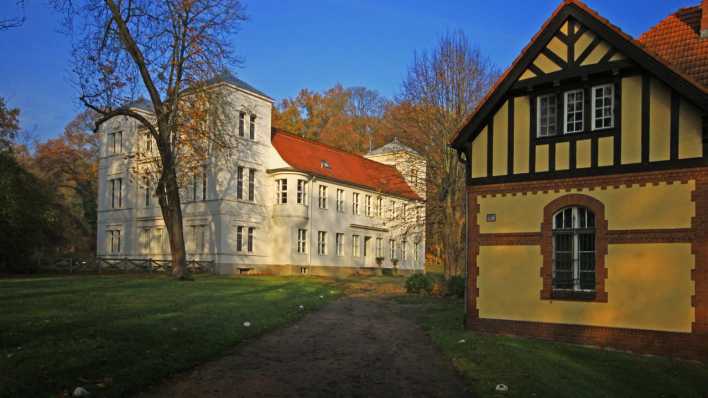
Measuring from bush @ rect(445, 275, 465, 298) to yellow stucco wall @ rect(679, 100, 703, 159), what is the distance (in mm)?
12503

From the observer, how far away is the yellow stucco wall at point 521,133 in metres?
14.6

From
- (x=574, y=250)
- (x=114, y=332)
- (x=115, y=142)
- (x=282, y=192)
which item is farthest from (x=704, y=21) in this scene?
(x=115, y=142)

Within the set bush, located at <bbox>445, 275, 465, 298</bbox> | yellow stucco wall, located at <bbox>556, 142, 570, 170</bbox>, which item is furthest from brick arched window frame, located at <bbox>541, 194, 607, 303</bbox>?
bush, located at <bbox>445, 275, 465, 298</bbox>

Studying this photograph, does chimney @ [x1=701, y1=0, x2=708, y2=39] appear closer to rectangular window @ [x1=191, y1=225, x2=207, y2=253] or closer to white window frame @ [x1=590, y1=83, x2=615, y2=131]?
white window frame @ [x1=590, y1=83, x2=615, y2=131]

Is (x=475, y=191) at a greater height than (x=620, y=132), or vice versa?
(x=620, y=132)

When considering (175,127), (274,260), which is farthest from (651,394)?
(274,260)

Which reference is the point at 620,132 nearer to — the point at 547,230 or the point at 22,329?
the point at 547,230

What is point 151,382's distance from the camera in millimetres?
8586

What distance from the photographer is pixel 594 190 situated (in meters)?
13.5

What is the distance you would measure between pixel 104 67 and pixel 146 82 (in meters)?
1.88

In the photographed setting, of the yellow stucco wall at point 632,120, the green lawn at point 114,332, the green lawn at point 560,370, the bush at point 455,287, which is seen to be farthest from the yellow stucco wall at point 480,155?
the bush at point 455,287

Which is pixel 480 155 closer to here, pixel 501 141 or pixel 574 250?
pixel 501 141

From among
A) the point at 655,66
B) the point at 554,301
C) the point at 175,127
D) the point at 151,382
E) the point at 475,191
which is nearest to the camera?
the point at 151,382

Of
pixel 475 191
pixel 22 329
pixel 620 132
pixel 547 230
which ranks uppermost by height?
pixel 620 132
